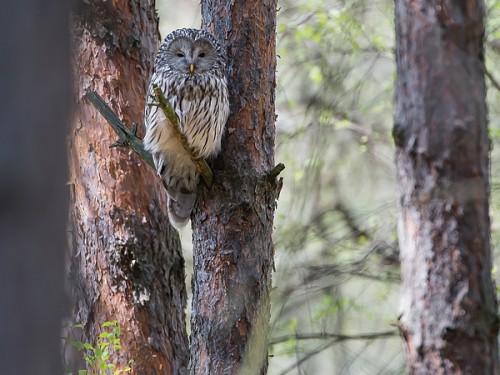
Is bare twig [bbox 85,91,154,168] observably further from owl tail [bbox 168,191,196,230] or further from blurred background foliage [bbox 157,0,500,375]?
blurred background foliage [bbox 157,0,500,375]

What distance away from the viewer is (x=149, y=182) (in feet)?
17.4

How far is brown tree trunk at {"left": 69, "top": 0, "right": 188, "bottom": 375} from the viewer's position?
5.11m

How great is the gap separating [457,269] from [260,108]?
1590 millimetres

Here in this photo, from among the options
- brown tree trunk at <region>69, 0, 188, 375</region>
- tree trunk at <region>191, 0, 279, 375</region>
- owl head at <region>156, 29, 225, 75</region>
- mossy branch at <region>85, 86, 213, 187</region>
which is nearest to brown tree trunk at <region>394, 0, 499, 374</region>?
tree trunk at <region>191, 0, 279, 375</region>

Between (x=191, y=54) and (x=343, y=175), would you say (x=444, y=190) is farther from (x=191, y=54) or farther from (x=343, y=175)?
(x=343, y=175)

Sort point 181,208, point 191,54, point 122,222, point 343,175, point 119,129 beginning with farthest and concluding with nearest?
point 343,175, point 122,222, point 191,54, point 181,208, point 119,129

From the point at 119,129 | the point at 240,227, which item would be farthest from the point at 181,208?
the point at 119,129

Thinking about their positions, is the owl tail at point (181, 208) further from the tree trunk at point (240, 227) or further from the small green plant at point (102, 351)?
the small green plant at point (102, 351)

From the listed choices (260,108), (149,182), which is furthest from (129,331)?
(260,108)

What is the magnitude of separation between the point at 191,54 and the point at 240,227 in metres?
1.06

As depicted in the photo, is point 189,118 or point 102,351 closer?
point 102,351

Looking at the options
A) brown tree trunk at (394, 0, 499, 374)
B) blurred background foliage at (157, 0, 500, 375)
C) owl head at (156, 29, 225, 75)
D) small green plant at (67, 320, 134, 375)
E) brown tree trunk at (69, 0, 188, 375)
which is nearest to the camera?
brown tree trunk at (394, 0, 499, 374)

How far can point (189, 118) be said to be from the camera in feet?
15.0

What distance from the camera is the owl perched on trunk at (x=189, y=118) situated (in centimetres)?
437
